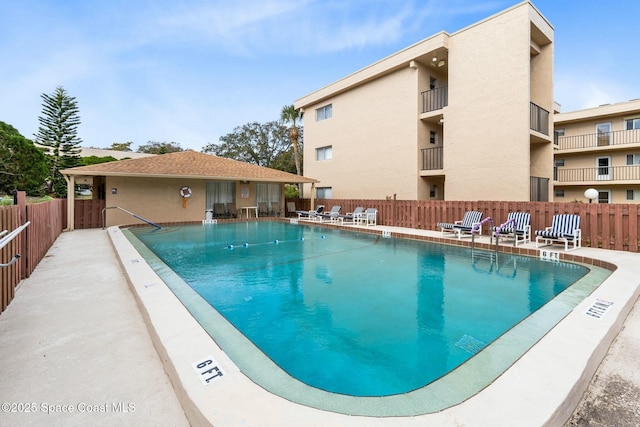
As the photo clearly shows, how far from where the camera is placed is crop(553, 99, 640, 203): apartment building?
58.5 ft

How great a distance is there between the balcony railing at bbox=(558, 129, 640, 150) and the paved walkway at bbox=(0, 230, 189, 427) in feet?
81.4

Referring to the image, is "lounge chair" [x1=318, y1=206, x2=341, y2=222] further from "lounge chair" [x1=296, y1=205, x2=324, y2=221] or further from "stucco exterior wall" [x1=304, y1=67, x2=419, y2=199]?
"stucco exterior wall" [x1=304, y1=67, x2=419, y2=199]

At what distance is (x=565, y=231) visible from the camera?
27.5 ft

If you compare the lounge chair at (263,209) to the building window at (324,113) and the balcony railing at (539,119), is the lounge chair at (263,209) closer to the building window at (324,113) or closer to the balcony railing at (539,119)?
the building window at (324,113)

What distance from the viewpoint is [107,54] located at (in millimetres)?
15859

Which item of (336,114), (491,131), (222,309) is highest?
(336,114)

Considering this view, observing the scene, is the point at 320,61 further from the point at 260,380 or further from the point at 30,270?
the point at 260,380

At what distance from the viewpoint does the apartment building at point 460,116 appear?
38.2 feet

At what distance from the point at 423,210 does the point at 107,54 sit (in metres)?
17.5

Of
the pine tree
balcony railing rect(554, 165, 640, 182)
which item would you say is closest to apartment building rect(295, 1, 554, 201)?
balcony railing rect(554, 165, 640, 182)

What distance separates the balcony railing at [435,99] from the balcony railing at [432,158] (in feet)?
6.17

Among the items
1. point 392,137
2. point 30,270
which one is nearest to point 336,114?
point 392,137

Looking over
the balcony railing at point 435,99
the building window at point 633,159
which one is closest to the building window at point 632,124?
the building window at point 633,159

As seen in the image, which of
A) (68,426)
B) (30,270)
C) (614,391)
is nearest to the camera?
(68,426)
